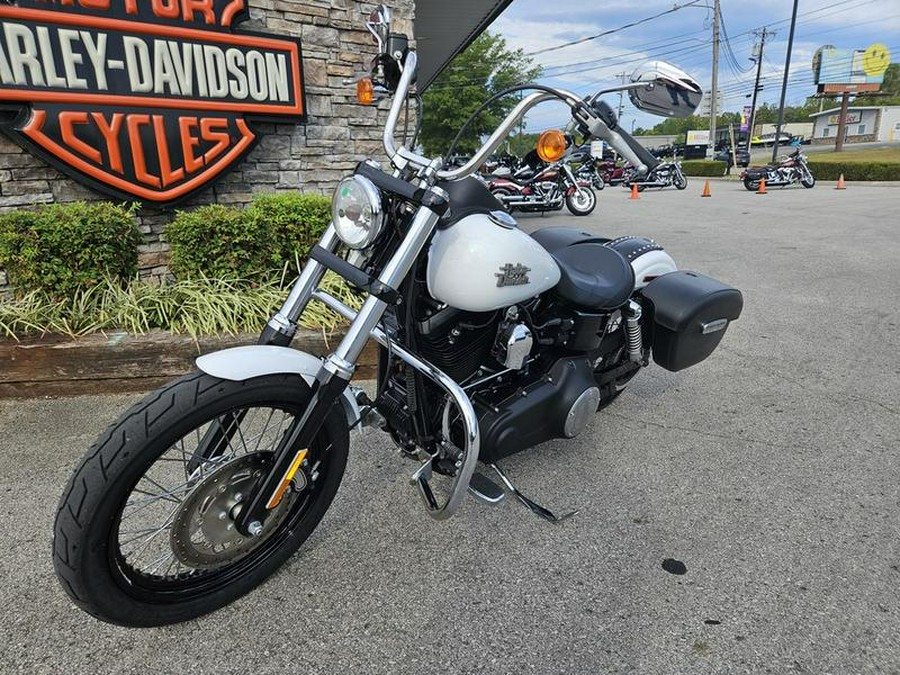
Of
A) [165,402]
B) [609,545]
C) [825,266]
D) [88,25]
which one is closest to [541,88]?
[165,402]

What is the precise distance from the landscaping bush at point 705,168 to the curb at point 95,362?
2653 centimetres

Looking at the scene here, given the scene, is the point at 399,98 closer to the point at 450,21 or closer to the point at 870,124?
the point at 450,21

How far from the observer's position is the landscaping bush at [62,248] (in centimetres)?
349

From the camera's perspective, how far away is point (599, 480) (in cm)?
255

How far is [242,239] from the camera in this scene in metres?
3.93

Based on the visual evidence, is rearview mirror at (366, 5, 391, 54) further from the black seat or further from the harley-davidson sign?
the harley-davidson sign

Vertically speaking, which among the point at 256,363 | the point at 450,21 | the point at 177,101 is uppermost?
A: the point at 450,21

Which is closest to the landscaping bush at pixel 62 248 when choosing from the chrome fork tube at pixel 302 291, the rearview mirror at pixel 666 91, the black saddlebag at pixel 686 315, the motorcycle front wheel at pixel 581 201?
the chrome fork tube at pixel 302 291

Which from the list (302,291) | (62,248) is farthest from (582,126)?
(62,248)

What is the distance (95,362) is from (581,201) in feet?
31.0

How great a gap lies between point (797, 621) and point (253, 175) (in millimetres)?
4991

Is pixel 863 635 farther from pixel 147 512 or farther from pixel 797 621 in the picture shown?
pixel 147 512

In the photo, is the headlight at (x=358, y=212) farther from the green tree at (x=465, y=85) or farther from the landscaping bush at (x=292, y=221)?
the green tree at (x=465, y=85)

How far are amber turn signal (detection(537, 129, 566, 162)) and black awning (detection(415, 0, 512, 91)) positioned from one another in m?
5.62
